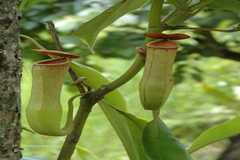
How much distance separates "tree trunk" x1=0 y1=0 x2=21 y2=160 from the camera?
64 cm

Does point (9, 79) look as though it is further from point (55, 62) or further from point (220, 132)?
point (220, 132)

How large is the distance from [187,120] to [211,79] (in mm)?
310

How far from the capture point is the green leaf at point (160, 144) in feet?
2.38

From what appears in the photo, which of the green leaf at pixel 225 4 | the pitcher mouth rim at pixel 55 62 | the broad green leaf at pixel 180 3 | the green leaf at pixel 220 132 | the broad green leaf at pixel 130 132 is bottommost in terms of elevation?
the green leaf at pixel 220 132

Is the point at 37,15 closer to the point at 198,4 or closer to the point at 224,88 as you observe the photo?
the point at 198,4

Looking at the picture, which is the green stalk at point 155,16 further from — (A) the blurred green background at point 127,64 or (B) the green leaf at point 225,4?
(A) the blurred green background at point 127,64

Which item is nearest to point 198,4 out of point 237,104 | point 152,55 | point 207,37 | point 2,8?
point 152,55

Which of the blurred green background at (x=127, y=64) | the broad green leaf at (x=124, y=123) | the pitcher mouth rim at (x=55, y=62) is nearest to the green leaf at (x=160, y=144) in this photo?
the broad green leaf at (x=124, y=123)

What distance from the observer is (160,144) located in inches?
28.9

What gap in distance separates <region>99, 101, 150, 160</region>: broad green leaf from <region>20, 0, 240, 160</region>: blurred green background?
188 millimetres

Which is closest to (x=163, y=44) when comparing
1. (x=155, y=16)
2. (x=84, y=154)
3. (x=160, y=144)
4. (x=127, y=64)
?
(x=155, y=16)

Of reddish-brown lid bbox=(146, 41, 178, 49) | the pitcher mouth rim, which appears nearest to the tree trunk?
the pitcher mouth rim

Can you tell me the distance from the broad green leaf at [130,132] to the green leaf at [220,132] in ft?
0.38

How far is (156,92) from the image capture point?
25.9 inches
